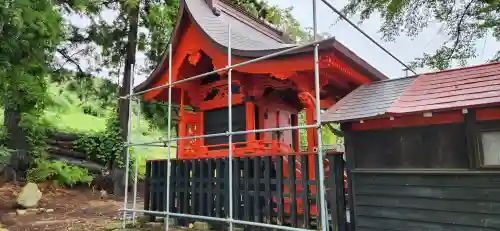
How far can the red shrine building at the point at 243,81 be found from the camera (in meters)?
Answer: 5.39

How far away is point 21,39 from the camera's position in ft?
23.6

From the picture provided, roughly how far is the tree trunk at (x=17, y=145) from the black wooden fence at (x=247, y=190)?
21.7 feet

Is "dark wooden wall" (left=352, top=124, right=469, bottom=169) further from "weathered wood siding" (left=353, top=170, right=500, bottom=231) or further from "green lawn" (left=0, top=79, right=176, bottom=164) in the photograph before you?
"green lawn" (left=0, top=79, right=176, bottom=164)

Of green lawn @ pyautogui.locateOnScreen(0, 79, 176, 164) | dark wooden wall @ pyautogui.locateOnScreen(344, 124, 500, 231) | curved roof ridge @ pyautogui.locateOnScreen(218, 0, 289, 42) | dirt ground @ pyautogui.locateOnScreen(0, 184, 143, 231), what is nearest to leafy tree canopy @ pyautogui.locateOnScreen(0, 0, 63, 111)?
dirt ground @ pyautogui.locateOnScreen(0, 184, 143, 231)

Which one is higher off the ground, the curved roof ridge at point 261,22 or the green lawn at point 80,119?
the curved roof ridge at point 261,22

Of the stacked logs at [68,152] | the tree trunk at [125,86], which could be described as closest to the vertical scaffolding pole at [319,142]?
the tree trunk at [125,86]

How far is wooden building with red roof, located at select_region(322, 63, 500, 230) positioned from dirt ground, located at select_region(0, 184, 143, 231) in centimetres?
536

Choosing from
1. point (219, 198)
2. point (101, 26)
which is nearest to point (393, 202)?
point (219, 198)

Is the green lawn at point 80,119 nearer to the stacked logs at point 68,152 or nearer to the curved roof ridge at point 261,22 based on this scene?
the stacked logs at point 68,152

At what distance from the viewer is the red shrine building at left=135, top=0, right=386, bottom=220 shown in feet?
17.7

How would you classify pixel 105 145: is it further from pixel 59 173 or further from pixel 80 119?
pixel 80 119

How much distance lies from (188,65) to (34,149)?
747 centimetres

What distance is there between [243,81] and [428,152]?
360 cm

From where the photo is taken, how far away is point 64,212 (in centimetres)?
902
